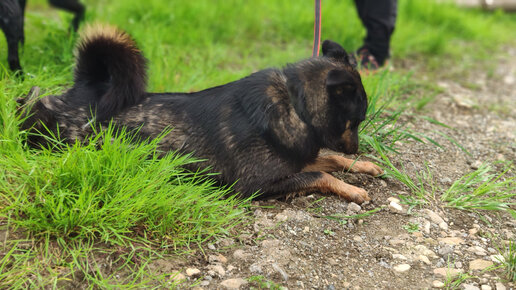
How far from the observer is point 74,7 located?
5.56 meters

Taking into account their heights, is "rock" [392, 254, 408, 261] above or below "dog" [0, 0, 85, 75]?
below

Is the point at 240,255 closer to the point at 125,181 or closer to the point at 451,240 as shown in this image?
the point at 125,181

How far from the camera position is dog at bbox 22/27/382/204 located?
3.22m

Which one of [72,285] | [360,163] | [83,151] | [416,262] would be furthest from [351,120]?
[72,285]

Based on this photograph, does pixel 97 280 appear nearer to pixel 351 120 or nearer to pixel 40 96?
pixel 40 96

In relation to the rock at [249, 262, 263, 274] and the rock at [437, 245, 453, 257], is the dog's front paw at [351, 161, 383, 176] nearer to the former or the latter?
the rock at [437, 245, 453, 257]

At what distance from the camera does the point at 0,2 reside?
12.9ft

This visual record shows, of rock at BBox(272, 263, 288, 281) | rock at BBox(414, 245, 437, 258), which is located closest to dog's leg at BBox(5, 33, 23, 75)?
rock at BBox(272, 263, 288, 281)

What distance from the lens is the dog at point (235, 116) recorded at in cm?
322

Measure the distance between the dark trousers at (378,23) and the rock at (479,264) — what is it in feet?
11.6

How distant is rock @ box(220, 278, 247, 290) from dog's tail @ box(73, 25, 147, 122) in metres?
1.39

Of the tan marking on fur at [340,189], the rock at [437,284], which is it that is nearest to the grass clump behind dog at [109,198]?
the tan marking on fur at [340,189]

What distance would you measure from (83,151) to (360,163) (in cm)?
192

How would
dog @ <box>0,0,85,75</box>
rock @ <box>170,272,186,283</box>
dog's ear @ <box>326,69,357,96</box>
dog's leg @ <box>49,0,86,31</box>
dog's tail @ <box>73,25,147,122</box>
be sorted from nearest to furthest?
rock @ <box>170,272,186,283</box>
dog's ear @ <box>326,69,357,96</box>
dog's tail @ <box>73,25,147,122</box>
dog @ <box>0,0,85,75</box>
dog's leg @ <box>49,0,86,31</box>
